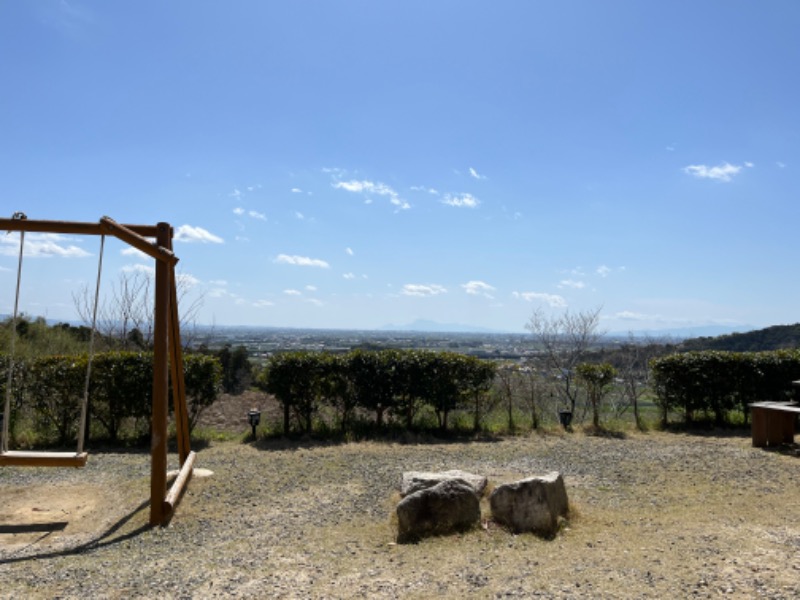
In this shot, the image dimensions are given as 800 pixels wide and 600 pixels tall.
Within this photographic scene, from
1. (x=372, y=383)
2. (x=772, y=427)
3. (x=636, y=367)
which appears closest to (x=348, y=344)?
(x=636, y=367)

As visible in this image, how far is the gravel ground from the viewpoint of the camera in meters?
3.77

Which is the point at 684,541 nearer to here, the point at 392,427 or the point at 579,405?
the point at 392,427

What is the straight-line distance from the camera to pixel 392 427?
10.2 metres

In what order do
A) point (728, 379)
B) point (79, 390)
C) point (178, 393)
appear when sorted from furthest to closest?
1. point (728, 379)
2. point (79, 390)
3. point (178, 393)

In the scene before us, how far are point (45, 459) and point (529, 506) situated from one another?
4.69 m

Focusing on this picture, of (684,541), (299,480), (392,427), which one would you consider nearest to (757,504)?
(684,541)

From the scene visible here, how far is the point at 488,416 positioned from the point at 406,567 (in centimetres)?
→ 697

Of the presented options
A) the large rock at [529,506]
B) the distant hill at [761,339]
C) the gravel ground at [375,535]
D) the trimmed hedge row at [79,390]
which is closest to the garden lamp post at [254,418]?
the trimmed hedge row at [79,390]

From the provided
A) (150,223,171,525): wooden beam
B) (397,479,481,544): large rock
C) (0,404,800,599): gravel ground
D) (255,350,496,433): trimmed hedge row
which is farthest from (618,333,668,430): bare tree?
(150,223,171,525): wooden beam

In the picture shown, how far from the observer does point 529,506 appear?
15.9 feet

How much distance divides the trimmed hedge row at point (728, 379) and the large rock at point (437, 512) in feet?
25.5

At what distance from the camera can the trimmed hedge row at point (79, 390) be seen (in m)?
9.22

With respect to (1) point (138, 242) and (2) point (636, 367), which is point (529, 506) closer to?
(1) point (138, 242)

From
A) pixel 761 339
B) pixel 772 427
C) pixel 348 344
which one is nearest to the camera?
pixel 772 427
